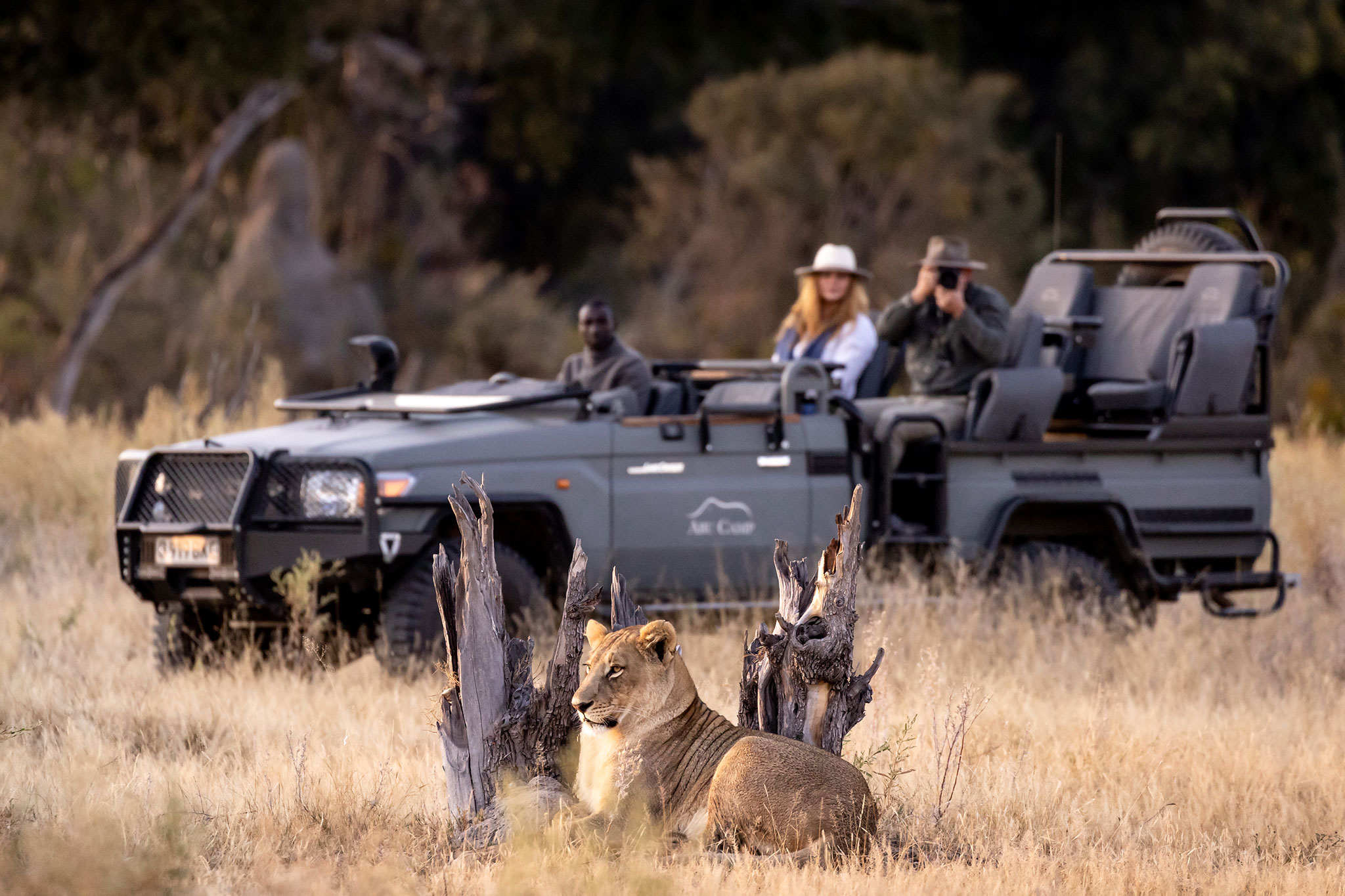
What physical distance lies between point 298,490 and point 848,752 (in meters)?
2.69

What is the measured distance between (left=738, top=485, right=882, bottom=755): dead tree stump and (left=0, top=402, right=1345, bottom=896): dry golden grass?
0.27 m

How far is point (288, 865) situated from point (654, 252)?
2356 centimetres

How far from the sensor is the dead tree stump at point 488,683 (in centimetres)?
572

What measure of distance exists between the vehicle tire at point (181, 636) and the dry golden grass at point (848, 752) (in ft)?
0.41

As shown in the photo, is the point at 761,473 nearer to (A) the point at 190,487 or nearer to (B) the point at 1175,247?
(A) the point at 190,487

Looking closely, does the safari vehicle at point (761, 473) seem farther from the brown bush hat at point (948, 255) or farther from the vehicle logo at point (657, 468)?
the brown bush hat at point (948, 255)

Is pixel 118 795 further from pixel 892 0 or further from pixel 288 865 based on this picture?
pixel 892 0

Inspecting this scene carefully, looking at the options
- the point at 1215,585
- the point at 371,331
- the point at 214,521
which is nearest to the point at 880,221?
the point at 371,331

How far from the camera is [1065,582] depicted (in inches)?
384

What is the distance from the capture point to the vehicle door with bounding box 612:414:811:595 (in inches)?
345

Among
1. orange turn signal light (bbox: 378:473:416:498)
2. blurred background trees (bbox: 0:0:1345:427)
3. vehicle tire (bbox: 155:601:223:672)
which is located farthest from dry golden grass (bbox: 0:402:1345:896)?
blurred background trees (bbox: 0:0:1345:427)

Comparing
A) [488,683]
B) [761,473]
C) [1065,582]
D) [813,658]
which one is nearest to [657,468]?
[761,473]

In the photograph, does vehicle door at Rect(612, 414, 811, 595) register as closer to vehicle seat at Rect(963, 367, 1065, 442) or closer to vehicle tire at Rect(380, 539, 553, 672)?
vehicle tire at Rect(380, 539, 553, 672)

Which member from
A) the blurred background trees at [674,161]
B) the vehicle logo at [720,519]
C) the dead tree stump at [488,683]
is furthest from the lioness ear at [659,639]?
the blurred background trees at [674,161]
